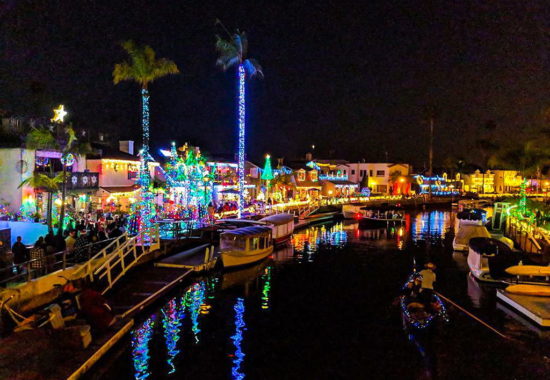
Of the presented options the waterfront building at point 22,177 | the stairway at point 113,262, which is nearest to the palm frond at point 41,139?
the waterfront building at point 22,177

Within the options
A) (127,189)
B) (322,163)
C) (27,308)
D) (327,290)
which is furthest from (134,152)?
(322,163)

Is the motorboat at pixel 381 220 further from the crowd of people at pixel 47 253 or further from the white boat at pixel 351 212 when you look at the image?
the crowd of people at pixel 47 253

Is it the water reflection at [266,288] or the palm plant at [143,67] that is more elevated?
the palm plant at [143,67]

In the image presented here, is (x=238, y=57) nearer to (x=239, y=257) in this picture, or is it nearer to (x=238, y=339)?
(x=239, y=257)

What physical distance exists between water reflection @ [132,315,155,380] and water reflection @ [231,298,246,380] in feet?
9.50

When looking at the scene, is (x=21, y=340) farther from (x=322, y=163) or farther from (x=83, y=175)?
(x=322, y=163)

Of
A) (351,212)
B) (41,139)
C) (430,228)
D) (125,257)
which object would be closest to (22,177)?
(41,139)

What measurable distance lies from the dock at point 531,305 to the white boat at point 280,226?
22.7 meters

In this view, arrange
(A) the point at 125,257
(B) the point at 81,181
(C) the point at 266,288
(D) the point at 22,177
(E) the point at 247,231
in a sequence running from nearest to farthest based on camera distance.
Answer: (A) the point at 125,257 → (C) the point at 266,288 → (D) the point at 22,177 → (E) the point at 247,231 → (B) the point at 81,181

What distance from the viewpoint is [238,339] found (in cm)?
1769

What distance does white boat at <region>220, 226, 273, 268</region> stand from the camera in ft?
99.3

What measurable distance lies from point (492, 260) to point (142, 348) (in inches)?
858

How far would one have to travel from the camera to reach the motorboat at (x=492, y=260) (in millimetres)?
27156

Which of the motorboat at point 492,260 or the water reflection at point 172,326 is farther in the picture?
the motorboat at point 492,260
